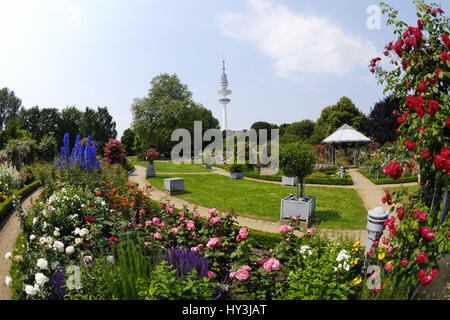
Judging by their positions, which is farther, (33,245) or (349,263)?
(33,245)

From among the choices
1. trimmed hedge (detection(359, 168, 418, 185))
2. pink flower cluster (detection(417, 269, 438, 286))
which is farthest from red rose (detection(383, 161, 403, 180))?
trimmed hedge (detection(359, 168, 418, 185))

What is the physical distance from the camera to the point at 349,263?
3375mm

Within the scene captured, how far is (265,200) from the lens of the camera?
1094 cm

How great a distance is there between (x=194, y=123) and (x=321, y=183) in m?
22.8

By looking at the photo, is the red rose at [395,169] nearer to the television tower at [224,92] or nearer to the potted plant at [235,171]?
the potted plant at [235,171]

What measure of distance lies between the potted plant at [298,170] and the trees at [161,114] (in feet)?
88.7

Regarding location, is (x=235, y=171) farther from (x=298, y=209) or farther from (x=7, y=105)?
(x=7, y=105)

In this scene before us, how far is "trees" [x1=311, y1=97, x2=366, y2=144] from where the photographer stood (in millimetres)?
38812

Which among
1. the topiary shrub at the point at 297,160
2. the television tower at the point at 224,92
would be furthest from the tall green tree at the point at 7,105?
the topiary shrub at the point at 297,160

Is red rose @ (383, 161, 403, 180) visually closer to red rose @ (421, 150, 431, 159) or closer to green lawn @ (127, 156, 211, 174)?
red rose @ (421, 150, 431, 159)

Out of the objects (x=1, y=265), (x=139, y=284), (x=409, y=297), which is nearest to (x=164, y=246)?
(x=139, y=284)

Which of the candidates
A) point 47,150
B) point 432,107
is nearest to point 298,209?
point 432,107

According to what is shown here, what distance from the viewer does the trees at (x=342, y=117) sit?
38812 mm

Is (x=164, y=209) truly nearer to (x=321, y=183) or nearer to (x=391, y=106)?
(x=321, y=183)
